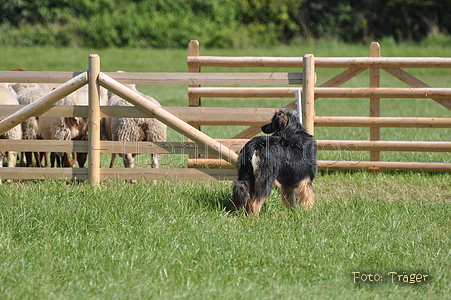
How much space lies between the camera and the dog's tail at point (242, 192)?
5.01 m

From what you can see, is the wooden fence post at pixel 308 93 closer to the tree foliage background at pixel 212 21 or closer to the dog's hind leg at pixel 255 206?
the dog's hind leg at pixel 255 206

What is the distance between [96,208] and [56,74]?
1913 mm

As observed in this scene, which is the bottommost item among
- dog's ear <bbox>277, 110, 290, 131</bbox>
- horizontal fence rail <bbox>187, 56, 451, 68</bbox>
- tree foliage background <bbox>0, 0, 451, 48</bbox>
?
dog's ear <bbox>277, 110, 290, 131</bbox>

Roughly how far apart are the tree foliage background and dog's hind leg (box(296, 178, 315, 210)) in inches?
832

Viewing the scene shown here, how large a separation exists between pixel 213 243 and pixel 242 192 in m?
0.75

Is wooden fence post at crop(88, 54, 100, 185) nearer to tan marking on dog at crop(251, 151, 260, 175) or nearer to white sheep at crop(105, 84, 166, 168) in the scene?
white sheep at crop(105, 84, 166, 168)

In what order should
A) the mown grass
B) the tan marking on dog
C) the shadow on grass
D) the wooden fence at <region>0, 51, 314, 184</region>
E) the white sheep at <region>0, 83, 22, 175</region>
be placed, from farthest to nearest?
1. the white sheep at <region>0, 83, 22, 175</region>
2. the wooden fence at <region>0, 51, 314, 184</region>
3. the shadow on grass
4. the tan marking on dog
5. the mown grass

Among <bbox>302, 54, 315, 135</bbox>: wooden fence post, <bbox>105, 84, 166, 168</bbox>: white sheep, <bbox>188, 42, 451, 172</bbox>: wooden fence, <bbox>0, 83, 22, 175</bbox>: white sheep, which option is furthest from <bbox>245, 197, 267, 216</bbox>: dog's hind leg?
<bbox>0, 83, 22, 175</bbox>: white sheep

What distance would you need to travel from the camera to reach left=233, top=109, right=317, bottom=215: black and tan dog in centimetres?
500

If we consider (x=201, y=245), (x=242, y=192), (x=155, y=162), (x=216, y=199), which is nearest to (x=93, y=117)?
(x=155, y=162)

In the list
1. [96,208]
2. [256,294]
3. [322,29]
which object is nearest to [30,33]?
[322,29]

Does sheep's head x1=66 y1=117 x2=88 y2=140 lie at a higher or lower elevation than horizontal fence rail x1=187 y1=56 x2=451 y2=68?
lower

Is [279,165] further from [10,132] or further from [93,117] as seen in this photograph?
[10,132]

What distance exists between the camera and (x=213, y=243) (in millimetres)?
4406
